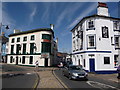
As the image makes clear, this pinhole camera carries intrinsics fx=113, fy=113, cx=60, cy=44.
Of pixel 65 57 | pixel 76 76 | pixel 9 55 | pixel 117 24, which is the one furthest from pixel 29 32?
pixel 65 57

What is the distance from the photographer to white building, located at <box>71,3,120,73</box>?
19547 millimetres

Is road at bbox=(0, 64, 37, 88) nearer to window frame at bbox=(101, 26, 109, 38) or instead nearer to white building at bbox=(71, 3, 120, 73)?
white building at bbox=(71, 3, 120, 73)

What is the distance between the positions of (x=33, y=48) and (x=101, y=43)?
70.9 feet

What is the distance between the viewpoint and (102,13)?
21.7 m

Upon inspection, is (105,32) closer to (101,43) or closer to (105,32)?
(105,32)

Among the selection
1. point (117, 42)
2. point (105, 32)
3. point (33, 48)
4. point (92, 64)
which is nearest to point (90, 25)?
point (105, 32)

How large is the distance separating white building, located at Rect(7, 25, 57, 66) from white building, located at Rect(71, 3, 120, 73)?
1547 centimetres

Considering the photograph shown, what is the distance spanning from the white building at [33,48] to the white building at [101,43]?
15.5 m

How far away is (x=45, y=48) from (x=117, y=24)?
804 inches

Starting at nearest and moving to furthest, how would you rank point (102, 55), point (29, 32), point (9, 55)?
1. point (102, 55)
2. point (29, 32)
3. point (9, 55)

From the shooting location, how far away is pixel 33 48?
3494cm

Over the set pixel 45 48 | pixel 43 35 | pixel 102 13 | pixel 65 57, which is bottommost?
pixel 65 57

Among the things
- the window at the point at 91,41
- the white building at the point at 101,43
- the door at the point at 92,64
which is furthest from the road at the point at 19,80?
the window at the point at 91,41

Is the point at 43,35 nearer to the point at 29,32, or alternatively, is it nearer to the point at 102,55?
the point at 29,32
